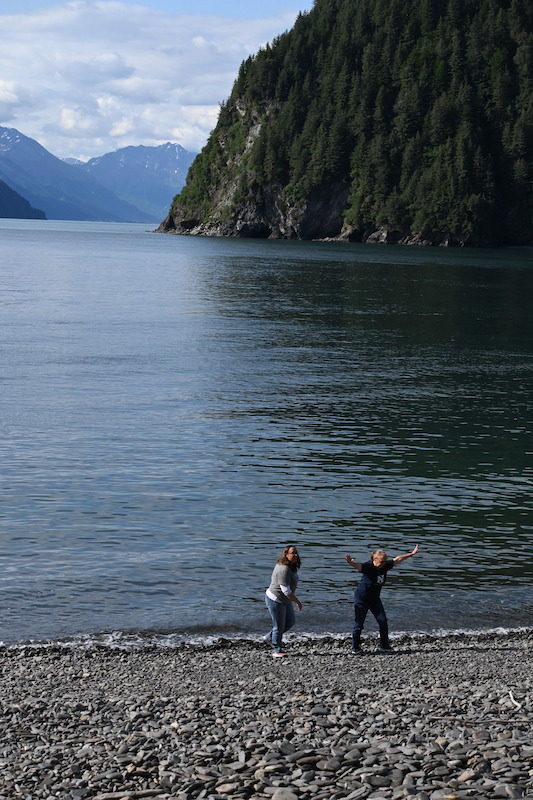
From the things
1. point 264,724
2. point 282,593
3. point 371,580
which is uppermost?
point 371,580

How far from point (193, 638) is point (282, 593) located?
270cm

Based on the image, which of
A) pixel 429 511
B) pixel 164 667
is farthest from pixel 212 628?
pixel 429 511

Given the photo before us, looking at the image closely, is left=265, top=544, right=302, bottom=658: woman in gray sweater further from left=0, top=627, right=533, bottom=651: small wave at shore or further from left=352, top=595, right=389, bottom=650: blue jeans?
left=352, top=595, right=389, bottom=650: blue jeans

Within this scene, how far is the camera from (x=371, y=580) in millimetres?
18016

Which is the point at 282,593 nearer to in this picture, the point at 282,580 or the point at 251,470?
the point at 282,580

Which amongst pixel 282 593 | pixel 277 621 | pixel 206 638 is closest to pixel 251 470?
pixel 206 638

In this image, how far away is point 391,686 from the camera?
15477mm

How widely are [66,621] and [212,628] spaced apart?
10.5ft

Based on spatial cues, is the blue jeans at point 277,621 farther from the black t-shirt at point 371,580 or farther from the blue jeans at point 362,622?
the black t-shirt at point 371,580

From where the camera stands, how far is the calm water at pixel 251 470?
70.7 feet

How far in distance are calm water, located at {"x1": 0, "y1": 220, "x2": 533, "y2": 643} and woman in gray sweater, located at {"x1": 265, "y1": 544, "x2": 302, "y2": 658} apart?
207cm

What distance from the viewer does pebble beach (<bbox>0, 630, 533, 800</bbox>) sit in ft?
37.8

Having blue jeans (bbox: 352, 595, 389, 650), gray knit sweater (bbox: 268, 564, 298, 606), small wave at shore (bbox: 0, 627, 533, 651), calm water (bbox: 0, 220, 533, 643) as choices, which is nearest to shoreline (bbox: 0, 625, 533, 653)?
small wave at shore (bbox: 0, 627, 533, 651)

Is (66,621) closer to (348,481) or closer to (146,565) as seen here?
(146,565)
